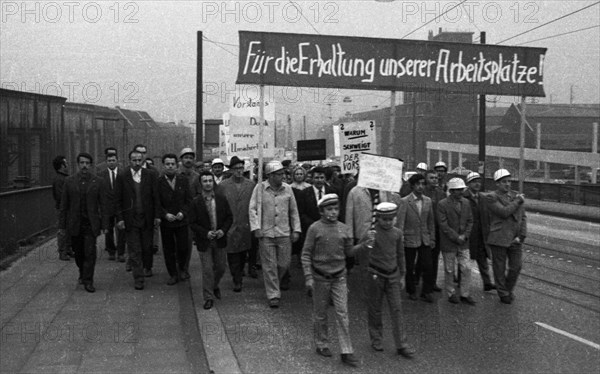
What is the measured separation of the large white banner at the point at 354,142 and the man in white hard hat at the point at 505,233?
198 cm

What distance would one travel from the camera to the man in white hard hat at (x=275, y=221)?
807 centimetres

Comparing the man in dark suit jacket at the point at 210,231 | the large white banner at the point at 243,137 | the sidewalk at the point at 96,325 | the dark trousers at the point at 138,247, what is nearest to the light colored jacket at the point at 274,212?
the man in dark suit jacket at the point at 210,231

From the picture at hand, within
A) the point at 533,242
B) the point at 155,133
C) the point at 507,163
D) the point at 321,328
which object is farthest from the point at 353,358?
the point at 507,163

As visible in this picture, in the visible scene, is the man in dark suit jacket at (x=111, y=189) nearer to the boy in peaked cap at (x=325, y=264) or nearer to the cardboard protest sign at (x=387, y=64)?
the cardboard protest sign at (x=387, y=64)

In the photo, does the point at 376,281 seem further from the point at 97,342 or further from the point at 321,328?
the point at 97,342

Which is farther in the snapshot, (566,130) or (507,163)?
(566,130)

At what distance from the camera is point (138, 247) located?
28.5 feet

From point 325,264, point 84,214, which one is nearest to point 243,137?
point 84,214

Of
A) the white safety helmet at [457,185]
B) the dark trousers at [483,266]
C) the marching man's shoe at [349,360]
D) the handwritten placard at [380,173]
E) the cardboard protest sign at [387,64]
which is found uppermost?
the cardboard protest sign at [387,64]

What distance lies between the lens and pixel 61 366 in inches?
211

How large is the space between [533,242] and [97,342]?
39.6 ft

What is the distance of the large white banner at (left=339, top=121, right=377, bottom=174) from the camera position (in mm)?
9406

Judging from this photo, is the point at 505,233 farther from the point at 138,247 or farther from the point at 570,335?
the point at 138,247

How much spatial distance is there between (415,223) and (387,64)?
2978 mm
